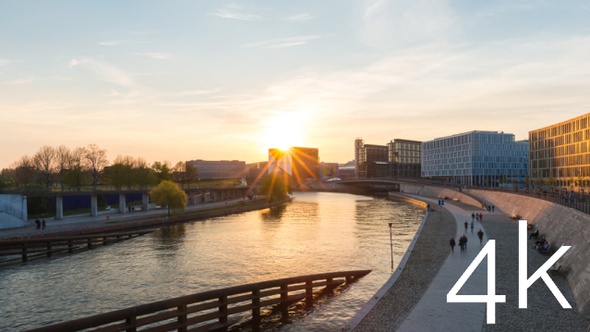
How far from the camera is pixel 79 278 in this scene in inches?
1455

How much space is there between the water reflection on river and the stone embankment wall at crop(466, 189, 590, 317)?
41.2 feet

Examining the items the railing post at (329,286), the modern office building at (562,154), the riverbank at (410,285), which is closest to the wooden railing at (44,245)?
the railing post at (329,286)

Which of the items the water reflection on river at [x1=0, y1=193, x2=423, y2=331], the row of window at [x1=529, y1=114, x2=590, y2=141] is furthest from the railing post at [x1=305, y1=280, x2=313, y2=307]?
the row of window at [x1=529, y1=114, x2=590, y2=141]

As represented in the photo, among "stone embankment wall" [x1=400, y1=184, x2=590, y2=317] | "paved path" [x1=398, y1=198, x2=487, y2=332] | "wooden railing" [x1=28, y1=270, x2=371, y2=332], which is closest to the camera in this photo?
"wooden railing" [x1=28, y1=270, x2=371, y2=332]

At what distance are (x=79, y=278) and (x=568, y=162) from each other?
129697 mm

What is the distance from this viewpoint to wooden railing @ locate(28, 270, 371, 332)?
16938 millimetres

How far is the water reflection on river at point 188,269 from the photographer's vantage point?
28078mm

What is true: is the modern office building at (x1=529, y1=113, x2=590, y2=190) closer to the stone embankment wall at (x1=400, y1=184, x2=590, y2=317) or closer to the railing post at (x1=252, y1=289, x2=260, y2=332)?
the stone embankment wall at (x1=400, y1=184, x2=590, y2=317)

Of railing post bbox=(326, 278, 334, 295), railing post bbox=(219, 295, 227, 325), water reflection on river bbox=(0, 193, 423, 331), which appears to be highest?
railing post bbox=(219, 295, 227, 325)

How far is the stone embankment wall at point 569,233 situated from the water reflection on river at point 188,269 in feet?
41.2

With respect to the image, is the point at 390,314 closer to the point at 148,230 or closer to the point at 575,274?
the point at 575,274

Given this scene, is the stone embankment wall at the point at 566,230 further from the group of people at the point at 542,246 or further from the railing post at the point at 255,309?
the railing post at the point at 255,309

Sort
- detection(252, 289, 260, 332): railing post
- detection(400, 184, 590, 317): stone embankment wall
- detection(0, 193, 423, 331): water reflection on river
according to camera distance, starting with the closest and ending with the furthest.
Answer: detection(252, 289, 260, 332): railing post → detection(400, 184, 590, 317): stone embankment wall → detection(0, 193, 423, 331): water reflection on river

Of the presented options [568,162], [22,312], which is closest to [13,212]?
[22,312]
